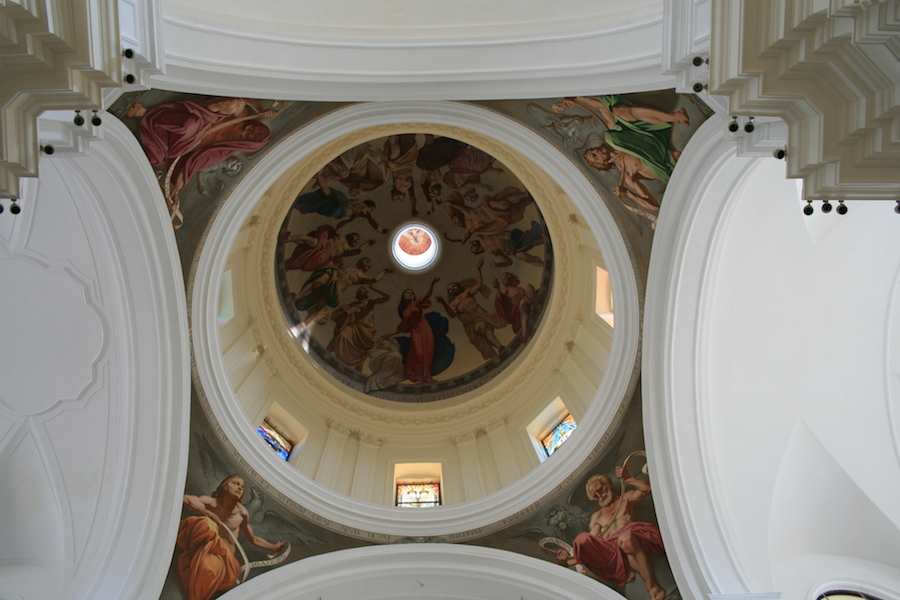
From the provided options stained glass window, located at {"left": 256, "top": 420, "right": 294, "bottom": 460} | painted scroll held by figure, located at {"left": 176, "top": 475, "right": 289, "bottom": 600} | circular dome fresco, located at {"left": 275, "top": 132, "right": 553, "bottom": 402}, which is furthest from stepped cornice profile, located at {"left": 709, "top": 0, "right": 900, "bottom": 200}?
circular dome fresco, located at {"left": 275, "top": 132, "right": 553, "bottom": 402}

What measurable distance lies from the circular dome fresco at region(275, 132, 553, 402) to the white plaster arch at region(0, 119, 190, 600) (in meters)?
4.58

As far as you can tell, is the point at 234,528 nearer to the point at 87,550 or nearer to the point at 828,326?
the point at 87,550

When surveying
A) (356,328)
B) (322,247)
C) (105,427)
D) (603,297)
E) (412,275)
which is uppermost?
(412,275)

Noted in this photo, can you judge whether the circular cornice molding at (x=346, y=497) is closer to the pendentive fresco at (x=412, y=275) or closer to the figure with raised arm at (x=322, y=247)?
the pendentive fresco at (x=412, y=275)

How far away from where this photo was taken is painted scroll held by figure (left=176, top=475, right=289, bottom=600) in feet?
28.7

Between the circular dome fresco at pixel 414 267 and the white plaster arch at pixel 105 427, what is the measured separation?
4.58 m

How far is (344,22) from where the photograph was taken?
664 centimetres

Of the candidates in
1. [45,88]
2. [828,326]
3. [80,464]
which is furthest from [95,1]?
[828,326]

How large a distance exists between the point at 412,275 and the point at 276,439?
6.00 metres

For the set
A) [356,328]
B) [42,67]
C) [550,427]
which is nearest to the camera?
[42,67]

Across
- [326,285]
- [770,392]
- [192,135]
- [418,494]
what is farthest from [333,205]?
[770,392]

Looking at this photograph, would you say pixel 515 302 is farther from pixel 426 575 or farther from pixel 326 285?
pixel 426 575

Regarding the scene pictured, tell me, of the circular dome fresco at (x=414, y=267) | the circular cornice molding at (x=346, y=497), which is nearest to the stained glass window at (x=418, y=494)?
the circular cornice molding at (x=346, y=497)

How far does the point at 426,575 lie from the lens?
9586mm
